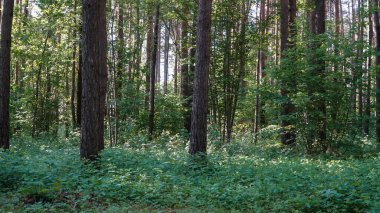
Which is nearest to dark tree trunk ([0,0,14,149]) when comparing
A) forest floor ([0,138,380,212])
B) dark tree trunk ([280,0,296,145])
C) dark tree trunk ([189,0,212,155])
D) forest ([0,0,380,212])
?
forest ([0,0,380,212])

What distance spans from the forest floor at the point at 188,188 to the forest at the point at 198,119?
3cm

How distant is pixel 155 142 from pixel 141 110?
549 cm

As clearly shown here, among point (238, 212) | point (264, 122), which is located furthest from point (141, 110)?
point (238, 212)

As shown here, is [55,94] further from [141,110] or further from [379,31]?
[379,31]

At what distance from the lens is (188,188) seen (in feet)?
25.6

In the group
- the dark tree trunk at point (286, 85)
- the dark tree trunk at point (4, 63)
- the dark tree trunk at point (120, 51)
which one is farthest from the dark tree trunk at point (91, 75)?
the dark tree trunk at point (120, 51)

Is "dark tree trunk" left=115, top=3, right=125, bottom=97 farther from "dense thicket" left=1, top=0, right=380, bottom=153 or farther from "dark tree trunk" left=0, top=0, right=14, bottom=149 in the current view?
"dark tree trunk" left=0, top=0, right=14, bottom=149

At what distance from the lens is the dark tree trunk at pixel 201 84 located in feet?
36.1

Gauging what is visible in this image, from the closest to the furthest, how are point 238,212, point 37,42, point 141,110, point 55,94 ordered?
point 238,212
point 37,42
point 141,110
point 55,94

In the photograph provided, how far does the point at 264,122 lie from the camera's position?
78.1 ft

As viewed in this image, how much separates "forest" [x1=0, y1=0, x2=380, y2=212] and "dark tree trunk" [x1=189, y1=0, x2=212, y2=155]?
0.03 m

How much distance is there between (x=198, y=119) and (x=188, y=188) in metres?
3.45

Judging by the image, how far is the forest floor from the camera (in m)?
6.68

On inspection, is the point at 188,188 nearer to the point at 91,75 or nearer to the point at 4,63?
the point at 91,75
